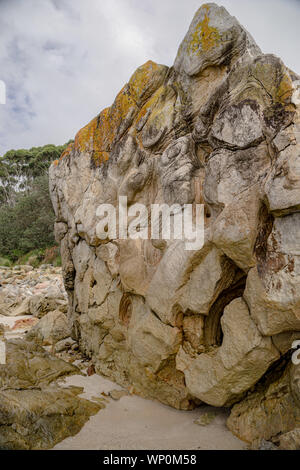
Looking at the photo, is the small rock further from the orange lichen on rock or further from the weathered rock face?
the orange lichen on rock

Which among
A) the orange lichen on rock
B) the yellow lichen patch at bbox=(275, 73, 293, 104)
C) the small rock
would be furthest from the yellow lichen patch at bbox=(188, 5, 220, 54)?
the small rock

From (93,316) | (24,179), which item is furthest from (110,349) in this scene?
(24,179)

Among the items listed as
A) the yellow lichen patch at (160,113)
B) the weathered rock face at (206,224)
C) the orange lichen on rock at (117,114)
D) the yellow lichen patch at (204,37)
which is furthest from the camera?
the orange lichen on rock at (117,114)

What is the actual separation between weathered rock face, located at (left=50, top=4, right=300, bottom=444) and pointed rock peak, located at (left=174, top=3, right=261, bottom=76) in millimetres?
18

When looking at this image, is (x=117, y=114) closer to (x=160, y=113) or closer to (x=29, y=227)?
(x=160, y=113)

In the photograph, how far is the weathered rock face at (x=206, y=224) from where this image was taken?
10.7ft

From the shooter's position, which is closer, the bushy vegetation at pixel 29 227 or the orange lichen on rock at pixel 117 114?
the orange lichen on rock at pixel 117 114

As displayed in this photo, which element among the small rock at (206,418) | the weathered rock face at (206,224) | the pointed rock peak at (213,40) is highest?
the pointed rock peak at (213,40)

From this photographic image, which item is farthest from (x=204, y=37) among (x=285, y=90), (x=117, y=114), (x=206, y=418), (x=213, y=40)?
(x=206, y=418)

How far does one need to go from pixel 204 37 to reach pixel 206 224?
9.58ft

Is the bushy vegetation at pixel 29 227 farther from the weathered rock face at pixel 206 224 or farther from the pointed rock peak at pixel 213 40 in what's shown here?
the pointed rock peak at pixel 213 40

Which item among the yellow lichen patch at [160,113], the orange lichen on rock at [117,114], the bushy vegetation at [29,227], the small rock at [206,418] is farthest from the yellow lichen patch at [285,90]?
the bushy vegetation at [29,227]

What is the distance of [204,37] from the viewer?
14.6ft

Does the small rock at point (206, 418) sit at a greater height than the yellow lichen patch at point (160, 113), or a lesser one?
lesser
